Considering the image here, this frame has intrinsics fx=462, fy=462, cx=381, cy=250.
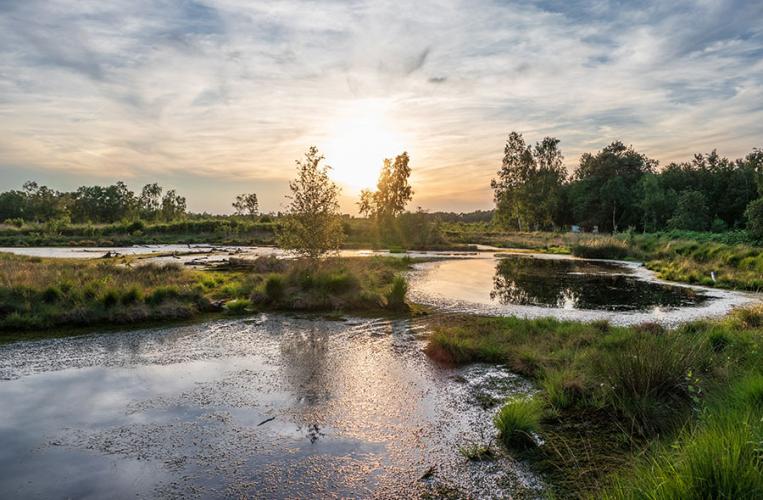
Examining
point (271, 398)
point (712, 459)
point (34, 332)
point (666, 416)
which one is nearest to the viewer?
point (712, 459)

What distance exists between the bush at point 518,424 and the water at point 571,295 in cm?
1168

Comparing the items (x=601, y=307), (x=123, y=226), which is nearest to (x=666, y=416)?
(x=601, y=307)

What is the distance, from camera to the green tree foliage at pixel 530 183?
314 feet

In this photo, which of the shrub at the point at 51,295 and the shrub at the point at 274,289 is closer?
the shrub at the point at 51,295

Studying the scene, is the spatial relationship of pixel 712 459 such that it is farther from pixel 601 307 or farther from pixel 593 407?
pixel 601 307

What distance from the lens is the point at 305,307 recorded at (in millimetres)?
21203

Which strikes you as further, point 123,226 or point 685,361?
point 123,226

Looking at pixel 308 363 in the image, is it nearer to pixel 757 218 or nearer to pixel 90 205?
pixel 757 218

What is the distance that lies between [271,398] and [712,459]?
8464 mm

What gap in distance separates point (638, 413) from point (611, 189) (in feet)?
295

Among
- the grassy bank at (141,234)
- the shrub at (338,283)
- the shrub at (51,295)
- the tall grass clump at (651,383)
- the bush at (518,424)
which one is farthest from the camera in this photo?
the grassy bank at (141,234)

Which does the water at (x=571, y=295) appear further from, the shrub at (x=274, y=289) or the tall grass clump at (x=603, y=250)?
the tall grass clump at (x=603, y=250)

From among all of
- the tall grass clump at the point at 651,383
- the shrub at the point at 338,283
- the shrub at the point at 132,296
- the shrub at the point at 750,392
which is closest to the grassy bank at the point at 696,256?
the tall grass clump at the point at 651,383

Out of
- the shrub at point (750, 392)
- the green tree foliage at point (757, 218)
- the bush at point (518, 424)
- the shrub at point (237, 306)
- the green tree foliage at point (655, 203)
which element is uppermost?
the green tree foliage at point (655, 203)
